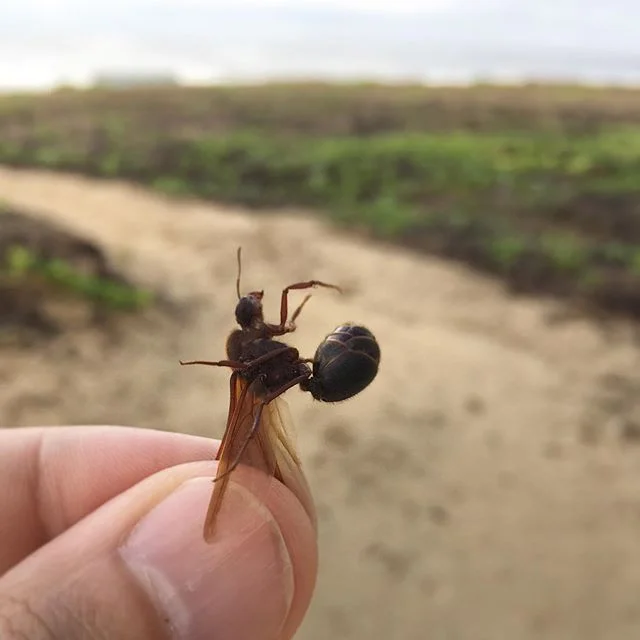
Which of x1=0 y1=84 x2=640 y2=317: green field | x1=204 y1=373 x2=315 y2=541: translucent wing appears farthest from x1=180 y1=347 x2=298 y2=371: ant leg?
x1=0 y1=84 x2=640 y2=317: green field

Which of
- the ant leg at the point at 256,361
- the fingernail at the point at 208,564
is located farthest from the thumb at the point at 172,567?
the ant leg at the point at 256,361

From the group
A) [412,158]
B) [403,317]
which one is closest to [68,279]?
[403,317]

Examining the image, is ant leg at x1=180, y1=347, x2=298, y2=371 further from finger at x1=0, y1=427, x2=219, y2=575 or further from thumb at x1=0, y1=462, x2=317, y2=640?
finger at x1=0, y1=427, x2=219, y2=575

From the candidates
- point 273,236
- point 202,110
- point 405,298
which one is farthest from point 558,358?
point 202,110

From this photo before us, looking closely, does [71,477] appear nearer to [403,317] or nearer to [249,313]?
[249,313]

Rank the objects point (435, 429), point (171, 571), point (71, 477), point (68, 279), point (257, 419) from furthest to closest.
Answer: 1. point (68, 279)
2. point (435, 429)
3. point (71, 477)
4. point (257, 419)
5. point (171, 571)
